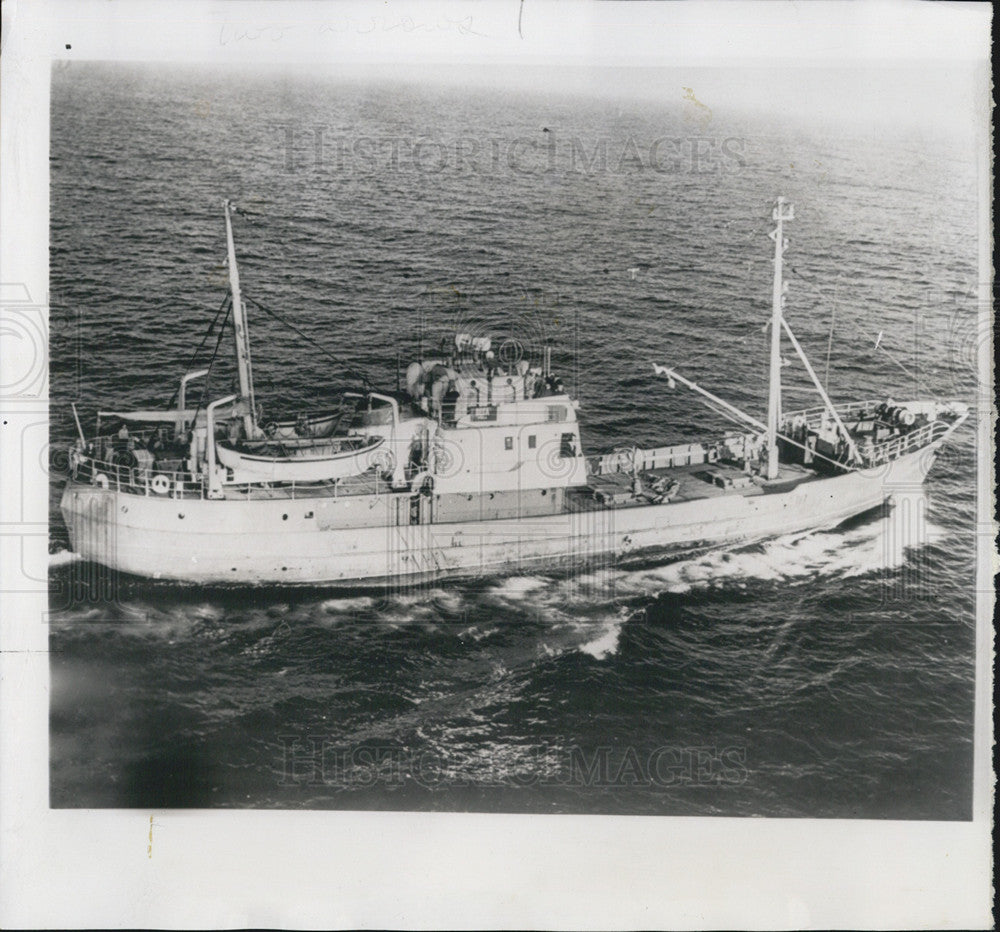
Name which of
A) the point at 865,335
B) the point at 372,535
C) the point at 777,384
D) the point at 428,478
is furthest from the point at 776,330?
the point at 372,535

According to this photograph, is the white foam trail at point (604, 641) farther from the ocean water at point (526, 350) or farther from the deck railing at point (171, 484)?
the deck railing at point (171, 484)

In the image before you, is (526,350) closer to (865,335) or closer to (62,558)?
(865,335)

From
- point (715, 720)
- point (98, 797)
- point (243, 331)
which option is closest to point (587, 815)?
point (715, 720)

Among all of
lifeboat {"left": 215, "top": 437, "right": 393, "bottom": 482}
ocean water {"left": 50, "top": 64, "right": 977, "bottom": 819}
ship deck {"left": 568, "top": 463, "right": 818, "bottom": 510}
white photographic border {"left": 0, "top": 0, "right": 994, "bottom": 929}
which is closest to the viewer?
white photographic border {"left": 0, "top": 0, "right": 994, "bottom": 929}

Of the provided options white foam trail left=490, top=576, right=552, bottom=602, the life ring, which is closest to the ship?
the life ring

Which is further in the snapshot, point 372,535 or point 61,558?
point 372,535

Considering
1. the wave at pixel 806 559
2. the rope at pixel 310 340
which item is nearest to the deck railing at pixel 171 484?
the rope at pixel 310 340

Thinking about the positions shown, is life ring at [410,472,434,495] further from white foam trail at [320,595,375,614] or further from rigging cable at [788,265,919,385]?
rigging cable at [788,265,919,385]

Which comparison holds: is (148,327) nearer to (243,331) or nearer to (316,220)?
(243,331)

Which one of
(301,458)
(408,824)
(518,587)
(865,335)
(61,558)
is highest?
(865,335)
